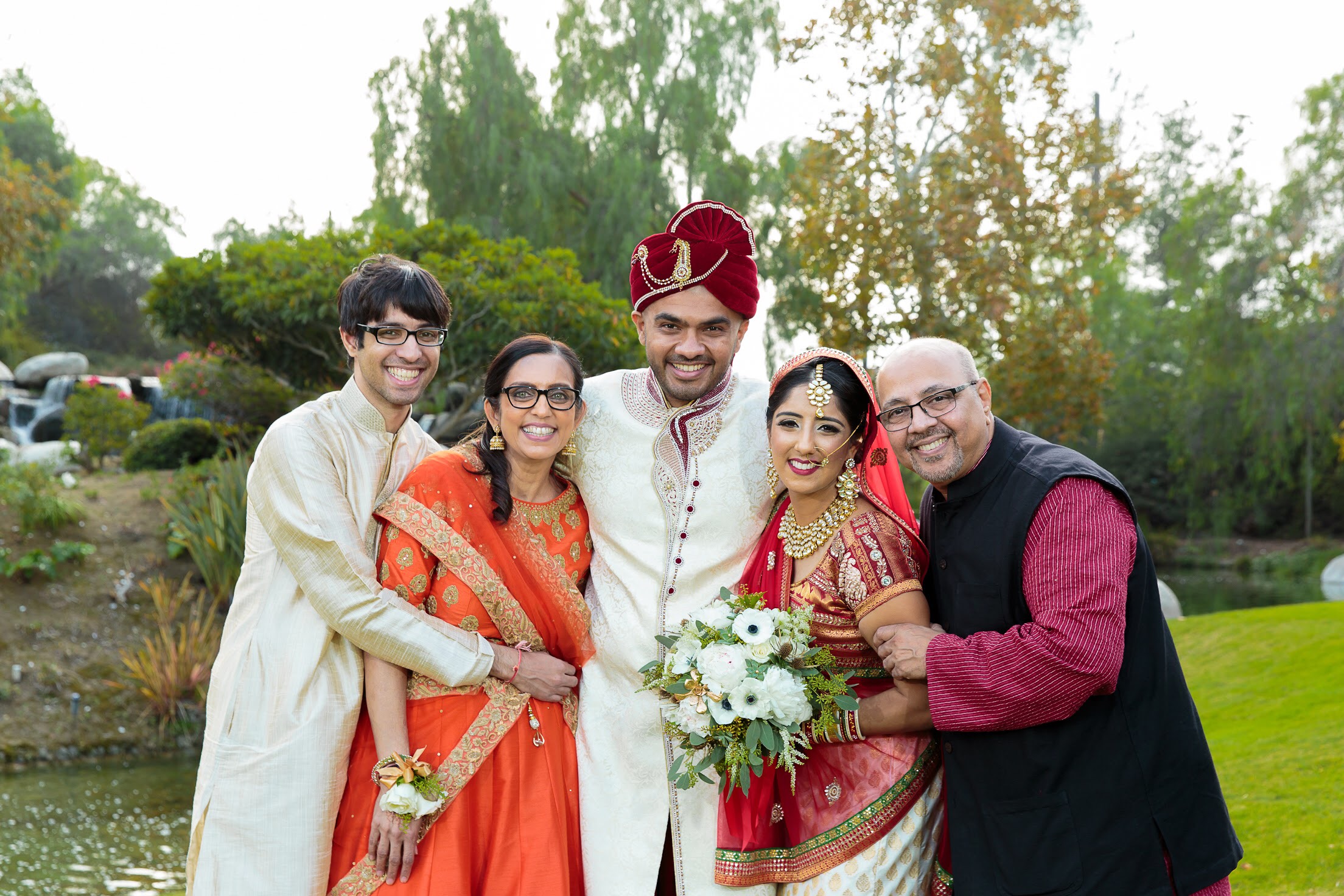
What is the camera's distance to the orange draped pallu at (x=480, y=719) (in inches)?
108

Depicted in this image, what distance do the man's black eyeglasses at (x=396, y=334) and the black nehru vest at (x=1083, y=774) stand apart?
1570 mm

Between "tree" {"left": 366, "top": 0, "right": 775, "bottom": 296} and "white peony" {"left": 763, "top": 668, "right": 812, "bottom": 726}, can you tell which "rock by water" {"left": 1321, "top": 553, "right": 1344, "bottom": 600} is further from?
"white peony" {"left": 763, "top": 668, "right": 812, "bottom": 726}

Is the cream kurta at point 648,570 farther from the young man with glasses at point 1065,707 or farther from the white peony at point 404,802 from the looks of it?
the young man with glasses at point 1065,707

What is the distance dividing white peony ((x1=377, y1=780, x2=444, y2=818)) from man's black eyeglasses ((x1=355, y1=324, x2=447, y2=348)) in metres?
1.18

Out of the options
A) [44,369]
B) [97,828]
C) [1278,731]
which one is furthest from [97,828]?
[44,369]

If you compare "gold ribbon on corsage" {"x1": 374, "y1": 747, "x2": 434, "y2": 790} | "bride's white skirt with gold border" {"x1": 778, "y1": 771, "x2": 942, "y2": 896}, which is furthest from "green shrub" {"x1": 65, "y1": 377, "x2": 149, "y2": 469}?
"bride's white skirt with gold border" {"x1": 778, "y1": 771, "x2": 942, "y2": 896}

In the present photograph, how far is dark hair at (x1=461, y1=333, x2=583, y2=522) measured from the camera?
117 inches

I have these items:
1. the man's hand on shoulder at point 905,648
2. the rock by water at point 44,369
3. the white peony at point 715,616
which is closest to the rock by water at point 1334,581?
the man's hand on shoulder at point 905,648

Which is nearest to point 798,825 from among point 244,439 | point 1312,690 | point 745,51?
point 1312,690

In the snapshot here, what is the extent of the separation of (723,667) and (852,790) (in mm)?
533

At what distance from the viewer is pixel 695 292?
3.06 metres

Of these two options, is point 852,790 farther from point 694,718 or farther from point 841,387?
point 841,387

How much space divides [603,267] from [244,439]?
6.35 metres

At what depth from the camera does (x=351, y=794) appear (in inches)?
111
